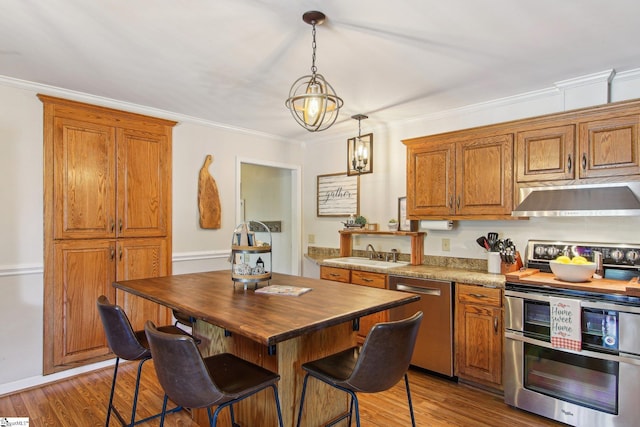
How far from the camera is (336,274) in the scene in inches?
155

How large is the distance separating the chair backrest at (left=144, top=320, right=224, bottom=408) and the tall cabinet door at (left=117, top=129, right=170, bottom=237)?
2.35 metres

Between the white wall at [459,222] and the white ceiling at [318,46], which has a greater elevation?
the white ceiling at [318,46]

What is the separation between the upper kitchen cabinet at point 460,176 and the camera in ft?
10.1

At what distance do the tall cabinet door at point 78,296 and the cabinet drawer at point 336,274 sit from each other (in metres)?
2.04

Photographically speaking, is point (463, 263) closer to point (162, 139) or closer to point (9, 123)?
point (162, 139)

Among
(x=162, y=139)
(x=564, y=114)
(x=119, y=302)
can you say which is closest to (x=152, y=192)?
(x=162, y=139)

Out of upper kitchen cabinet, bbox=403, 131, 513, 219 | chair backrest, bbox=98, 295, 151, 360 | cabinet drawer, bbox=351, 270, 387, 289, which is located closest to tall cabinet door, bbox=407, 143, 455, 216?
upper kitchen cabinet, bbox=403, 131, 513, 219

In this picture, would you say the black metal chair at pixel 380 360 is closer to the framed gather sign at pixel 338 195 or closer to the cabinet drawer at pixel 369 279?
the cabinet drawer at pixel 369 279

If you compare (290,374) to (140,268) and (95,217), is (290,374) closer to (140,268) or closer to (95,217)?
(140,268)

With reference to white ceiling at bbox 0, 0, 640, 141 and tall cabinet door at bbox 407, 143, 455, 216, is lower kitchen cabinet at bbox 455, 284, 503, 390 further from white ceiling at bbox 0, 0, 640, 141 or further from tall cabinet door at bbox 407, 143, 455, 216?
white ceiling at bbox 0, 0, 640, 141

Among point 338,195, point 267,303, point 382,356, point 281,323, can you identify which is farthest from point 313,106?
point 338,195

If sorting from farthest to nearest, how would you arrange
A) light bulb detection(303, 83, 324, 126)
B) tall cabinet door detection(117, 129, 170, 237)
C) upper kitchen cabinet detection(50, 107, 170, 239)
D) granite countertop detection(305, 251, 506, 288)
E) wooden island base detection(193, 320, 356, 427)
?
tall cabinet door detection(117, 129, 170, 237) → upper kitchen cabinet detection(50, 107, 170, 239) → granite countertop detection(305, 251, 506, 288) → light bulb detection(303, 83, 324, 126) → wooden island base detection(193, 320, 356, 427)

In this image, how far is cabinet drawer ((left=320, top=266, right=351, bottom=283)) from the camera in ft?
12.6

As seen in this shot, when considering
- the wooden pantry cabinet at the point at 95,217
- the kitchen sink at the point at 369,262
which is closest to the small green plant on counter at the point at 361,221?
the kitchen sink at the point at 369,262
